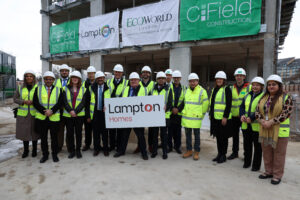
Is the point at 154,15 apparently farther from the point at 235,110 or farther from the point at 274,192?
the point at 274,192

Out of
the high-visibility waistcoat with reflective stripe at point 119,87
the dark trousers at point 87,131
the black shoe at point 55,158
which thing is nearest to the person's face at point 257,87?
the high-visibility waistcoat with reflective stripe at point 119,87

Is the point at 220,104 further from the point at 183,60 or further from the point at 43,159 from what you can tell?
the point at 183,60

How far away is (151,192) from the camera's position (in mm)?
2967

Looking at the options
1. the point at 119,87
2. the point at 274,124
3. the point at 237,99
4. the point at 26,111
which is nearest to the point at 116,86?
the point at 119,87

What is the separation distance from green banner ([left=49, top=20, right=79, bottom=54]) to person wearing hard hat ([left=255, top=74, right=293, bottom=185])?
39.0 feet

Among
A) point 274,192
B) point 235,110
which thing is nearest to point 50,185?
point 274,192

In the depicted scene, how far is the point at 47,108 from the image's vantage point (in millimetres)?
4117

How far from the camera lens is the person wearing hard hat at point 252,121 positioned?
3.73 m

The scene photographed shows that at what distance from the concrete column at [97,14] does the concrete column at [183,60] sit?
4.88m

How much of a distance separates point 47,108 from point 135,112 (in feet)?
5.96

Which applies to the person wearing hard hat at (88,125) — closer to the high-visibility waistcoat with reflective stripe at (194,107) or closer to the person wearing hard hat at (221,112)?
the high-visibility waistcoat with reflective stripe at (194,107)

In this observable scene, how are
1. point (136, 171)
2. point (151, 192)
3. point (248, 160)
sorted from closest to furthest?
1. point (151, 192)
2. point (136, 171)
3. point (248, 160)

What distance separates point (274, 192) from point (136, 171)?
2.26 metres

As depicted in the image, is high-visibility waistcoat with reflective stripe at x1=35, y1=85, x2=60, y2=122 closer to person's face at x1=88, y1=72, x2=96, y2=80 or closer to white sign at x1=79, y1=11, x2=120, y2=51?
person's face at x1=88, y1=72, x2=96, y2=80
